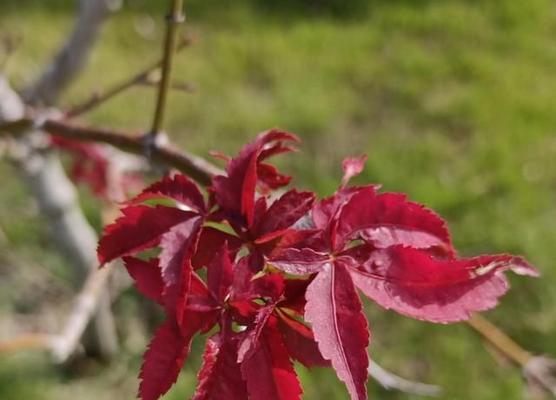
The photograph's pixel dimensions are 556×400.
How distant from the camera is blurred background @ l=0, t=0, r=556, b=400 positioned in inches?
84.1

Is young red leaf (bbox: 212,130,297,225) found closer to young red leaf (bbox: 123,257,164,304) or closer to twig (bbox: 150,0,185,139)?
young red leaf (bbox: 123,257,164,304)

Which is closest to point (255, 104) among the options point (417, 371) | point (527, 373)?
point (417, 371)

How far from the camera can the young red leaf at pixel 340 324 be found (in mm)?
595

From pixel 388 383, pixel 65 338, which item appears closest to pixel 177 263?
pixel 388 383

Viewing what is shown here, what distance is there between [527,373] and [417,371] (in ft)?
3.87

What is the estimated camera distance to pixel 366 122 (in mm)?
2801

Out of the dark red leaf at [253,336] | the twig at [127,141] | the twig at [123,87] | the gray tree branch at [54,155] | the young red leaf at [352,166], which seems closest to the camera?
the dark red leaf at [253,336]

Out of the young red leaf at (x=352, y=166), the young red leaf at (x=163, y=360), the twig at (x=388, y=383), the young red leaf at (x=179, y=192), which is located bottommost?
the twig at (x=388, y=383)

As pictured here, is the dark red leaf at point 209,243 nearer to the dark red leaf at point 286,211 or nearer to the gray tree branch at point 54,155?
the dark red leaf at point 286,211

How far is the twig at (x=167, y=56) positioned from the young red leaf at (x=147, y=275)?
27cm

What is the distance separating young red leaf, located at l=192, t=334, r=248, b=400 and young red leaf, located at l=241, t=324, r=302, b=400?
0.02 meters

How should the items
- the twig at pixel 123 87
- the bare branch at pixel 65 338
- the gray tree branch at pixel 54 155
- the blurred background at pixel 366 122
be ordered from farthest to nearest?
1. the blurred background at pixel 366 122
2. the gray tree branch at pixel 54 155
3. the bare branch at pixel 65 338
4. the twig at pixel 123 87

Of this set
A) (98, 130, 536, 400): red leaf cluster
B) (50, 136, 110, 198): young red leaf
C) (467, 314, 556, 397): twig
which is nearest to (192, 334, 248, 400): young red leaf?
(98, 130, 536, 400): red leaf cluster

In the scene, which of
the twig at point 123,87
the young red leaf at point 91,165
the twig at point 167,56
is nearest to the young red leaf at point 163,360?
the twig at point 167,56
